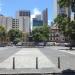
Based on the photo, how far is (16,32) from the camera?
605 feet

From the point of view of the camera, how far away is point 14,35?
182 m

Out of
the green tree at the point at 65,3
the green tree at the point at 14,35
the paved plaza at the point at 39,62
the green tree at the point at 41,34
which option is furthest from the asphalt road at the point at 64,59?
the green tree at the point at 14,35

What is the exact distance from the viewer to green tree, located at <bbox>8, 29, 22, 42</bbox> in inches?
7172

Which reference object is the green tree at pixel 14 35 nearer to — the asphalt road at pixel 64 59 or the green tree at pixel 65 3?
the asphalt road at pixel 64 59

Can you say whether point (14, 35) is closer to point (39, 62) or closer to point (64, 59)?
point (64, 59)

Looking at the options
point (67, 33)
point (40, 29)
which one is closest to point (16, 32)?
point (40, 29)

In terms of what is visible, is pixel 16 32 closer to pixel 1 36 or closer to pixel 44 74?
pixel 1 36

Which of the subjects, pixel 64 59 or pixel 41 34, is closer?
pixel 64 59

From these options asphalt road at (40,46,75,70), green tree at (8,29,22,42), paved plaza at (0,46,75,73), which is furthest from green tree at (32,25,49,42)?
paved plaza at (0,46,75,73)

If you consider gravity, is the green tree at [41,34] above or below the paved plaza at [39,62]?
above

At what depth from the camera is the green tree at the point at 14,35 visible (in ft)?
598

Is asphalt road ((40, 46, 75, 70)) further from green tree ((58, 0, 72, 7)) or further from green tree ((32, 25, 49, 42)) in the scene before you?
green tree ((32, 25, 49, 42))

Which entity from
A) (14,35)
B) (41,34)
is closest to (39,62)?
(41,34)

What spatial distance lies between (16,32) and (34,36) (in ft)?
64.6
